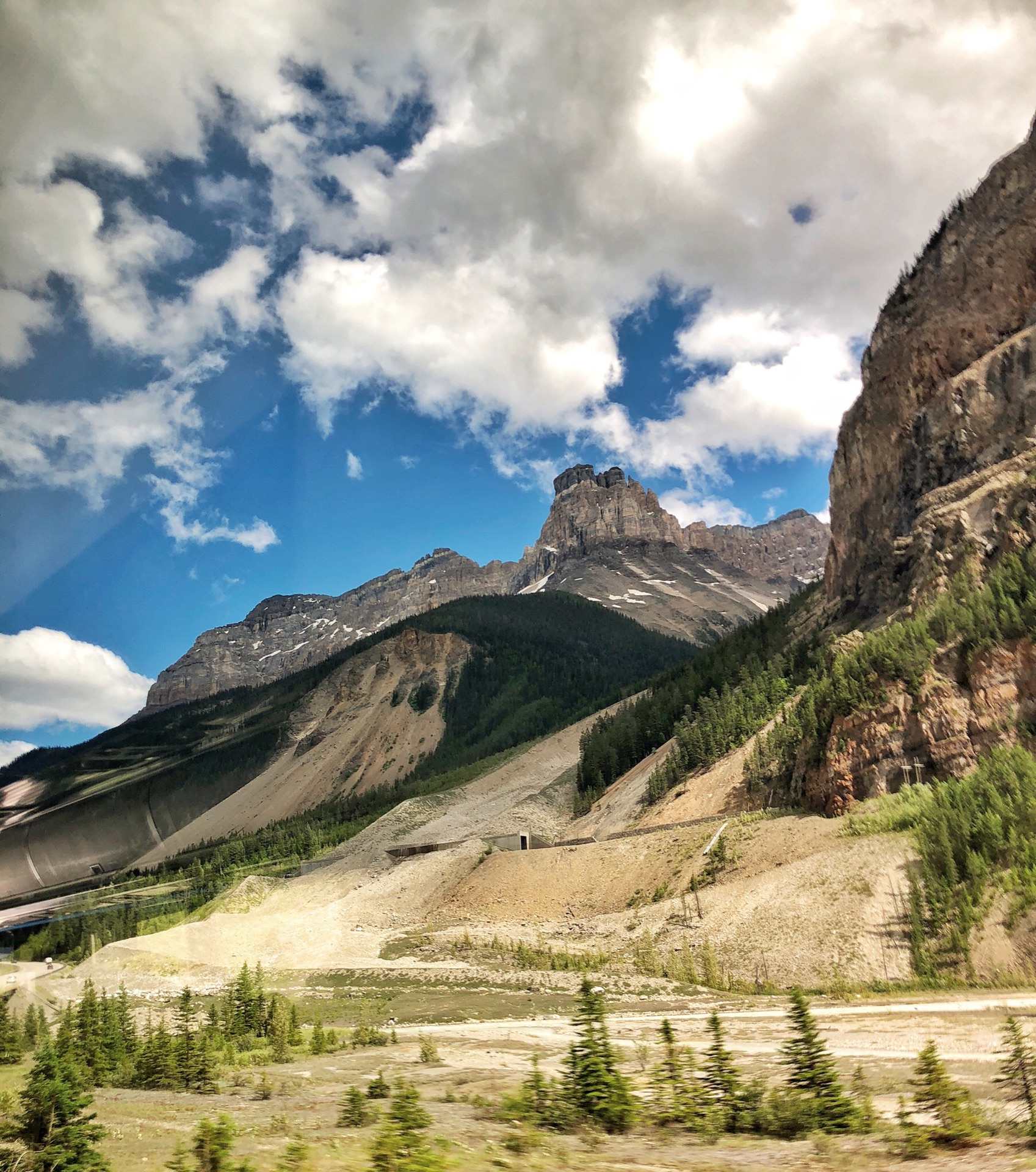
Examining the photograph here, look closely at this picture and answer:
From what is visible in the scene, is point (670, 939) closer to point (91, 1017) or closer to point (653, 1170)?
point (91, 1017)

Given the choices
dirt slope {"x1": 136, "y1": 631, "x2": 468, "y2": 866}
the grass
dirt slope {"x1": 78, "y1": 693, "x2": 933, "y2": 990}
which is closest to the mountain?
dirt slope {"x1": 136, "y1": 631, "x2": 468, "y2": 866}

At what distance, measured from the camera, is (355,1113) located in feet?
40.0

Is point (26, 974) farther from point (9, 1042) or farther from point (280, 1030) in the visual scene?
point (280, 1030)

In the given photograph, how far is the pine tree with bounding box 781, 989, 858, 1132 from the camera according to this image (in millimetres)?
10250

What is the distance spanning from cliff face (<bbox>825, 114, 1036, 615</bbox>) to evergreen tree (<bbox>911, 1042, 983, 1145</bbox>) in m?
41.5

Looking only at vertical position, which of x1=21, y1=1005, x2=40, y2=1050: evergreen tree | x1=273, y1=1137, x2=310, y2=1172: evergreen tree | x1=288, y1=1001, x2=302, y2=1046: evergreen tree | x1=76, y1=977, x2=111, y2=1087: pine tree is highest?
x1=273, y1=1137, x2=310, y2=1172: evergreen tree

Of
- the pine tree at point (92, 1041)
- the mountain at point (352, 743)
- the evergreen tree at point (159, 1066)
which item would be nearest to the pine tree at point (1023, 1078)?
the evergreen tree at point (159, 1066)

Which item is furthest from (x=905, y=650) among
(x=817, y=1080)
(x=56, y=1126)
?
(x=56, y=1126)

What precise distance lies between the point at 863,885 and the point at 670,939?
33.5ft

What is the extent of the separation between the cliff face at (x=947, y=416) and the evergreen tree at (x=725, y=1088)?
42244mm

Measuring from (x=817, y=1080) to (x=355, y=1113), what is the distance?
7486 millimetres

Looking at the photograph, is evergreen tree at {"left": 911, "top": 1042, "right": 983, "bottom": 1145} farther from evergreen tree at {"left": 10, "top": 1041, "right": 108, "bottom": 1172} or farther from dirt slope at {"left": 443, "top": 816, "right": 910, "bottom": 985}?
dirt slope at {"left": 443, "top": 816, "right": 910, "bottom": 985}

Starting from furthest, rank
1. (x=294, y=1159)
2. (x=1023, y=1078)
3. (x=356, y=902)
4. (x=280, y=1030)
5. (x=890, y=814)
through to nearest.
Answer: (x=356, y=902) → (x=890, y=814) → (x=280, y=1030) → (x=1023, y=1078) → (x=294, y=1159)

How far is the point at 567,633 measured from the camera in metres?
200
